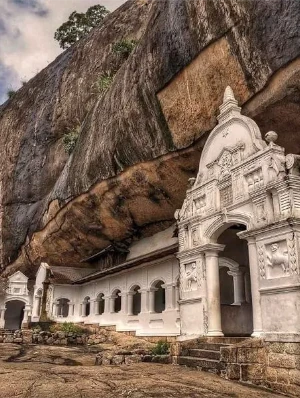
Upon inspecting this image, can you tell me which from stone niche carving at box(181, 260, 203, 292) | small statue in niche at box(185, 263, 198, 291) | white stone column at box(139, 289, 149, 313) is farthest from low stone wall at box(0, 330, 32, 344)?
small statue in niche at box(185, 263, 198, 291)

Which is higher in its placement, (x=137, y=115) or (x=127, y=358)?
(x=137, y=115)

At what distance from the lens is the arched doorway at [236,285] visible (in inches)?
448

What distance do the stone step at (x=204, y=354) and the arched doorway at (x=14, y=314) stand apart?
27.0 meters

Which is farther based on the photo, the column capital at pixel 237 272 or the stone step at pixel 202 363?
the column capital at pixel 237 272

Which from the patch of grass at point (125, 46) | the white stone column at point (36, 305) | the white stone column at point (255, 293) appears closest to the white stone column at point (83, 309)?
the white stone column at point (36, 305)

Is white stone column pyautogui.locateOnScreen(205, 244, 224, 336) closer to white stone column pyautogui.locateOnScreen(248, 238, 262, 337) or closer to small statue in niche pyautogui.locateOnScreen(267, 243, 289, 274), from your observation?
white stone column pyautogui.locateOnScreen(248, 238, 262, 337)

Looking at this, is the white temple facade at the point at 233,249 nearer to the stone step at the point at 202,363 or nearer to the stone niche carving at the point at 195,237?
the stone niche carving at the point at 195,237

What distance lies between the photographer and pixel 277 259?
320 inches

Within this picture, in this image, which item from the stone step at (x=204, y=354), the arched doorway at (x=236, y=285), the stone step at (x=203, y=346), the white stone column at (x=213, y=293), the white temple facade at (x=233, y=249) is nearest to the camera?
the white temple facade at (x=233, y=249)

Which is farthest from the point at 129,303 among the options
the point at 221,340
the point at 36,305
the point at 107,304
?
the point at 36,305

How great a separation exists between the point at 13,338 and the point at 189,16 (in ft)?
52.3

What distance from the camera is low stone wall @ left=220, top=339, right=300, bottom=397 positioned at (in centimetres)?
712

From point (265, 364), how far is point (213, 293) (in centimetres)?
263

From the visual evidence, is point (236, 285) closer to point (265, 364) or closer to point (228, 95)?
point (265, 364)
